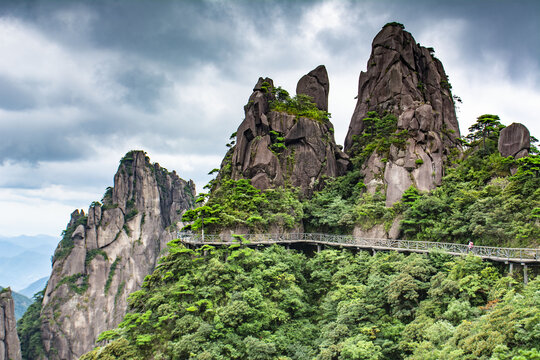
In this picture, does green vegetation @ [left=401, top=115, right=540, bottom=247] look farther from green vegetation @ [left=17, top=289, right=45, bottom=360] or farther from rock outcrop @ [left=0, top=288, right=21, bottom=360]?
green vegetation @ [left=17, top=289, right=45, bottom=360]

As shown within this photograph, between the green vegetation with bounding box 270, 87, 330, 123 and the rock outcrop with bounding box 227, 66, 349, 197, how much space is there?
0.57 metres

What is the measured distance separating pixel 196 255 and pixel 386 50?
30384 millimetres

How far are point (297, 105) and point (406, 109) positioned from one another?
1091 centimetres

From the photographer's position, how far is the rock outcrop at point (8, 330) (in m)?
45.4

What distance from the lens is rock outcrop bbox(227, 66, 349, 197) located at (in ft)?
111

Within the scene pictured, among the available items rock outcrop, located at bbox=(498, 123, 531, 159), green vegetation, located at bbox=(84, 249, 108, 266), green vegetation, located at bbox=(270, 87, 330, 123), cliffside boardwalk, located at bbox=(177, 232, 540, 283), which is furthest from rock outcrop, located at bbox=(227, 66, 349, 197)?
green vegetation, located at bbox=(84, 249, 108, 266)

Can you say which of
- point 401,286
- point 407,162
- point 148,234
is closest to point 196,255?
point 401,286

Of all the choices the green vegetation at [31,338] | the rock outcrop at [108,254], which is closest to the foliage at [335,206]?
the rock outcrop at [108,254]

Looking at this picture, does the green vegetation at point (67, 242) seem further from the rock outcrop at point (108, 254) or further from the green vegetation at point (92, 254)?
the green vegetation at point (92, 254)

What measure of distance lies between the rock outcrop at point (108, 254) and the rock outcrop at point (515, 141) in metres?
62.1

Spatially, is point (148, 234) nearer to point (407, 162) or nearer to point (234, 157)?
point (234, 157)

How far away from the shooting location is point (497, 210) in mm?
21125

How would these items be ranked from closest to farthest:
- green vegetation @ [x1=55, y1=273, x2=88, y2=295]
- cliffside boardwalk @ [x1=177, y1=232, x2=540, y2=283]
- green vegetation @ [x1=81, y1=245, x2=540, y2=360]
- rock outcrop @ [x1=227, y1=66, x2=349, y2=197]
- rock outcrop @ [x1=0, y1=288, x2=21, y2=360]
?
green vegetation @ [x1=81, y1=245, x2=540, y2=360], cliffside boardwalk @ [x1=177, y1=232, x2=540, y2=283], rock outcrop @ [x1=227, y1=66, x2=349, y2=197], rock outcrop @ [x1=0, y1=288, x2=21, y2=360], green vegetation @ [x1=55, y1=273, x2=88, y2=295]

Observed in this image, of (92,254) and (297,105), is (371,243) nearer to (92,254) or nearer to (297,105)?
(297,105)
